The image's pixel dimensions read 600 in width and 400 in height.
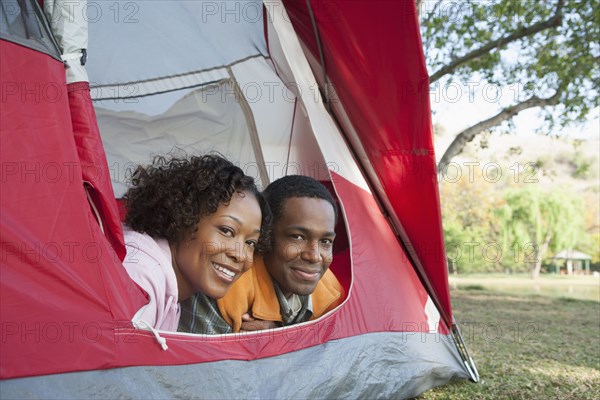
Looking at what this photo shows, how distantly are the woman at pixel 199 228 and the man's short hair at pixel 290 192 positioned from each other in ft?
0.95

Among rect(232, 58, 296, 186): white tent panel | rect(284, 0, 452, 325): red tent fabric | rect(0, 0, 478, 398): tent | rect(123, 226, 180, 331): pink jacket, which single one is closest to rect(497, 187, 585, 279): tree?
rect(232, 58, 296, 186): white tent panel

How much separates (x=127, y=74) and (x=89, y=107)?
1.87 meters

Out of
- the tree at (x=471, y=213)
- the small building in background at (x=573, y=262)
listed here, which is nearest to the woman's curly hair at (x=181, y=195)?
the tree at (x=471, y=213)

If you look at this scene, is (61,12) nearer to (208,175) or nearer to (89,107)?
(89,107)

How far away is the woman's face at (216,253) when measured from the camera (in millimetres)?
1917

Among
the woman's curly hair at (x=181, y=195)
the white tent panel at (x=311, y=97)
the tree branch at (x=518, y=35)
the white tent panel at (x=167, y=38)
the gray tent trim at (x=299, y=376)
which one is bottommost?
the gray tent trim at (x=299, y=376)

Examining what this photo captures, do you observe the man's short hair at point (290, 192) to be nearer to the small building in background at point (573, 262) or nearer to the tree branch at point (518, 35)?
the tree branch at point (518, 35)

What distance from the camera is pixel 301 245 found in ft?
7.42

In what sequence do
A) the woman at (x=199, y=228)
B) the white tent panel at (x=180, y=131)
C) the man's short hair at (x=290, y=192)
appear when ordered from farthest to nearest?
the white tent panel at (x=180, y=131)
the man's short hair at (x=290, y=192)
the woman at (x=199, y=228)

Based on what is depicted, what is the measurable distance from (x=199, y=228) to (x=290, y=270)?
440 millimetres

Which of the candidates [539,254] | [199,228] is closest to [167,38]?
[199,228]

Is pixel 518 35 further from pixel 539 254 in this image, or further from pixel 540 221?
pixel 540 221

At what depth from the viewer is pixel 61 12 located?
157 centimetres

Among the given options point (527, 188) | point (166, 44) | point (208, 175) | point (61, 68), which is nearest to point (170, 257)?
point (208, 175)
